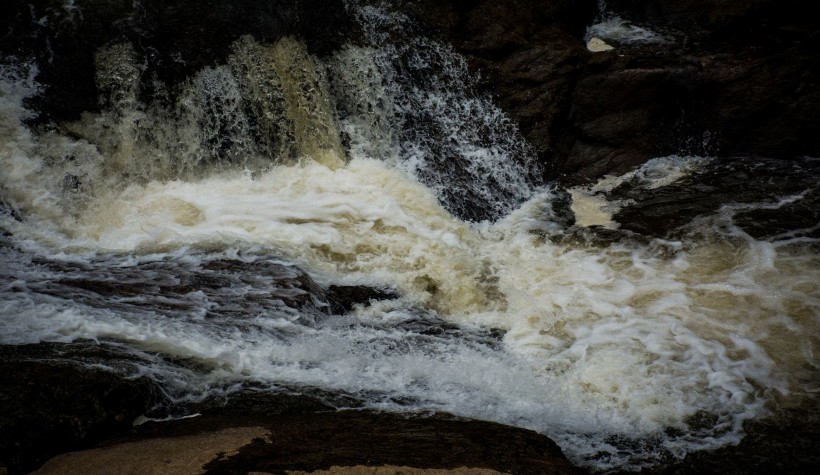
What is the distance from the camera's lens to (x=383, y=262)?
19.2 ft

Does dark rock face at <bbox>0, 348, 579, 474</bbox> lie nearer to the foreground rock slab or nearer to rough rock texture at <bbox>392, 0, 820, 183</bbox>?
the foreground rock slab

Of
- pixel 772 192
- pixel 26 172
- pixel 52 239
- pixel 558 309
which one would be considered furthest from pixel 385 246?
pixel 772 192

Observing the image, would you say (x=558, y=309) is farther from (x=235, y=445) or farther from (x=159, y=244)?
(x=159, y=244)

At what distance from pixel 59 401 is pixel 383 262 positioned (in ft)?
10.2

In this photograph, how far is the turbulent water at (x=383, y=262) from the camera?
13.1 feet

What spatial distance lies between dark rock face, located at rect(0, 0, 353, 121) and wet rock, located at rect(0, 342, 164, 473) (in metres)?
3.63

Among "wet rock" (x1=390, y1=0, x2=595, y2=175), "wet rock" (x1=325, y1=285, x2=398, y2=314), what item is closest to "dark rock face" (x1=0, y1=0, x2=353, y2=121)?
"wet rock" (x1=390, y1=0, x2=595, y2=175)

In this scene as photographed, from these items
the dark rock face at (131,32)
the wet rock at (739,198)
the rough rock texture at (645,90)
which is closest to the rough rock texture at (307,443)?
the wet rock at (739,198)

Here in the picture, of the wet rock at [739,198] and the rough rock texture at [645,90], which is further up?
the rough rock texture at [645,90]

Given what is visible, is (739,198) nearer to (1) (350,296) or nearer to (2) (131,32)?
(1) (350,296)

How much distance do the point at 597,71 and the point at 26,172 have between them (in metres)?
6.16

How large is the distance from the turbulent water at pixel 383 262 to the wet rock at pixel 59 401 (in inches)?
8.8

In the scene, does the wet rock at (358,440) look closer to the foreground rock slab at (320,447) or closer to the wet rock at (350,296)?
the foreground rock slab at (320,447)

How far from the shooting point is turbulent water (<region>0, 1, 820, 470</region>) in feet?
13.1
